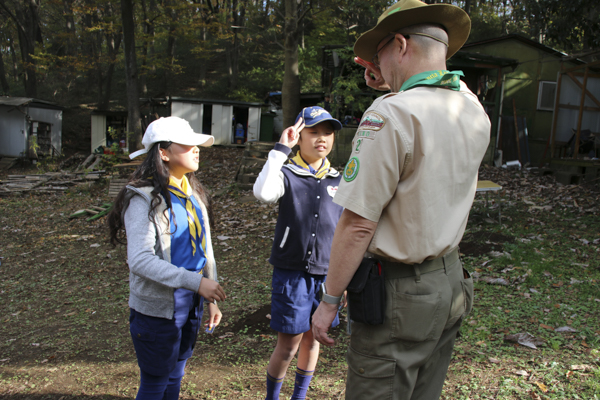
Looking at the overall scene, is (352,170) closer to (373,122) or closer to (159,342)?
(373,122)

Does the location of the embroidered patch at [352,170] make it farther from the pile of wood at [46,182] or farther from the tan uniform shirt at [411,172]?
the pile of wood at [46,182]

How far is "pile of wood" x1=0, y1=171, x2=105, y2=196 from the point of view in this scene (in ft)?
49.3

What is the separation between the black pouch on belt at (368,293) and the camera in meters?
1.71

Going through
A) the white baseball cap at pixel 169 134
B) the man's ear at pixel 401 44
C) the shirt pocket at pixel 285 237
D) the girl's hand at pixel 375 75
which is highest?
the man's ear at pixel 401 44

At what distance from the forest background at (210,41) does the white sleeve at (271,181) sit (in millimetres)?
10706

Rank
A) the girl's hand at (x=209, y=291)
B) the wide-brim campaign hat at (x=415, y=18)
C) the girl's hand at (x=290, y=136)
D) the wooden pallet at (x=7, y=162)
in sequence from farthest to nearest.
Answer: the wooden pallet at (x=7, y=162), the girl's hand at (x=290, y=136), the girl's hand at (x=209, y=291), the wide-brim campaign hat at (x=415, y=18)

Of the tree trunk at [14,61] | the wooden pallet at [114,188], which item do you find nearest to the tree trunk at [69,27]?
the tree trunk at [14,61]

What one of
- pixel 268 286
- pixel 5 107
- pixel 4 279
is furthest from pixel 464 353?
pixel 5 107

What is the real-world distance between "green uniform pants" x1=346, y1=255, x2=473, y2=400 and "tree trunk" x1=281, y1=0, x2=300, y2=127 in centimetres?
1136

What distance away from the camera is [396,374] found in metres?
1.75

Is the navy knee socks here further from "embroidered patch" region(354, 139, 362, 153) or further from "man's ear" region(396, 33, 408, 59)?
"man's ear" region(396, 33, 408, 59)

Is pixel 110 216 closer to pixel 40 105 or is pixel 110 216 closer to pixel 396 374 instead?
pixel 396 374

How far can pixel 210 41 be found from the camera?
33.9 meters

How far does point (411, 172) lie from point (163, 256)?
4.91ft
